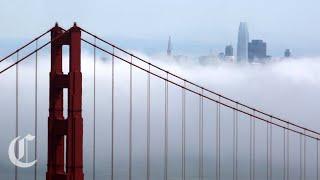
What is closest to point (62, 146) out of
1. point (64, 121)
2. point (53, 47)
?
point (64, 121)

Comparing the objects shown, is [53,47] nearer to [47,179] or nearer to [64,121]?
[64,121]

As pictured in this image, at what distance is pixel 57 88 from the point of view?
33750 mm

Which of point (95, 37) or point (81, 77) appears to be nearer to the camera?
point (81, 77)

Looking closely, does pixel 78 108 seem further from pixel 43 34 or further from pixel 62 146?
pixel 43 34

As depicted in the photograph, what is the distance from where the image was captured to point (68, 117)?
32.6 metres

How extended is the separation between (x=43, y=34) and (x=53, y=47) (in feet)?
6.02

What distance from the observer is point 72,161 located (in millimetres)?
32562

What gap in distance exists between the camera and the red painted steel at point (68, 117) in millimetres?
32469

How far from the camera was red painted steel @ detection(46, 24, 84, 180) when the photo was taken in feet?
107

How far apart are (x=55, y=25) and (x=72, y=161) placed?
18.1ft

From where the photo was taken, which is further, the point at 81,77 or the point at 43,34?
the point at 43,34

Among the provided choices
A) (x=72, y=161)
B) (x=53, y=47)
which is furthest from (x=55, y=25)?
(x=72, y=161)

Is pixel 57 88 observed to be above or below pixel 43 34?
below

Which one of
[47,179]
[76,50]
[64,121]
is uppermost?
[76,50]
